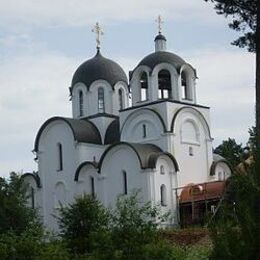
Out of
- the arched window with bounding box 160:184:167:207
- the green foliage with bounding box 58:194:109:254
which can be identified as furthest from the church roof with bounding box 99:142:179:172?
the green foliage with bounding box 58:194:109:254

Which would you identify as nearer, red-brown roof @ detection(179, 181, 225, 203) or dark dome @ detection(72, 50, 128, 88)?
red-brown roof @ detection(179, 181, 225, 203)

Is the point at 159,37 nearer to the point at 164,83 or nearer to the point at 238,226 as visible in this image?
the point at 164,83

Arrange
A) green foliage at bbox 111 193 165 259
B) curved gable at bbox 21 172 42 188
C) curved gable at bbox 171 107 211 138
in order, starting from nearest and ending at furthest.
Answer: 1. green foliage at bbox 111 193 165 259
2. curved gable at bbox 171 107 211 138
3. curved gable at bbox 21 172 42 188

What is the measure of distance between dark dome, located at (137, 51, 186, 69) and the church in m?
0.05

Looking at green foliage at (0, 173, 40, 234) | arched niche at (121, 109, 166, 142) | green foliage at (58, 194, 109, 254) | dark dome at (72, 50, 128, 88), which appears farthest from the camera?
dark dome at (72, 50, 128, 88)

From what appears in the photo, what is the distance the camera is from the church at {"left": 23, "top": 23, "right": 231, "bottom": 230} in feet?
137

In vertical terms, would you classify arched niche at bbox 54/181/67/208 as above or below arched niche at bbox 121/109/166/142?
below

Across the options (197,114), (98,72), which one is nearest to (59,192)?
(98,72)

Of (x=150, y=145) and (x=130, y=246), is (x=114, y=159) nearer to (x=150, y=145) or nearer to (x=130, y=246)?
→ (x=150, y=145)

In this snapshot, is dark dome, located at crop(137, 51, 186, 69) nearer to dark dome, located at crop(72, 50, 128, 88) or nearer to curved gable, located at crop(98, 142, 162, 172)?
dark dome, located at crop(72, 50, 128, 88)

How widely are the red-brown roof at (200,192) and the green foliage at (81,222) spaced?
1994cm

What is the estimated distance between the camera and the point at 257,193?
1005 centimetres

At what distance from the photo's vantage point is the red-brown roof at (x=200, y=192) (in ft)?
128

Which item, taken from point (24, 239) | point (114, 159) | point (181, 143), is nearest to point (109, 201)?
point (114, 159)
